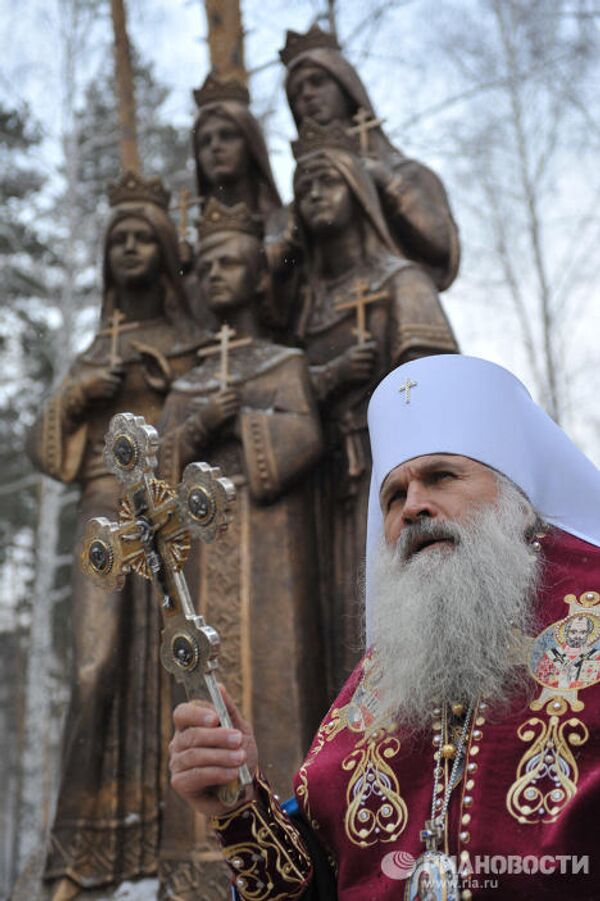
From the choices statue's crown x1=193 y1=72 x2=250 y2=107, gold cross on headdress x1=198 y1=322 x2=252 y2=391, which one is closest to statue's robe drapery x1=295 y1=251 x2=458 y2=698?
gold cross on headdress x1=198 y1=322 x2=252 y2=391

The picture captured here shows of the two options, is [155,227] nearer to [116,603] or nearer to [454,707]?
[116,603]

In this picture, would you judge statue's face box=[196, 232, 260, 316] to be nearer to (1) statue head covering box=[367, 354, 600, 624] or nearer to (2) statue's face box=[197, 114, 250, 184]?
(2) statue's face box=[197, 114, 250, 184]

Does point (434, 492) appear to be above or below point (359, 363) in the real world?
below

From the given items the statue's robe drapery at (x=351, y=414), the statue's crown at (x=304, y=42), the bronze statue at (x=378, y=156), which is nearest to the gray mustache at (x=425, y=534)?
the statue's robe drapery at (x=351, y=414)

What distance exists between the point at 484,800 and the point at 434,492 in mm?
751

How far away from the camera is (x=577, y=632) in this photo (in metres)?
2.61

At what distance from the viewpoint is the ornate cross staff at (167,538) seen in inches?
102

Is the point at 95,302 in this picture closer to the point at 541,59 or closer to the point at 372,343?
the point at 541,59

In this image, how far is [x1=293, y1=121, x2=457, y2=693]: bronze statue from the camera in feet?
18.5

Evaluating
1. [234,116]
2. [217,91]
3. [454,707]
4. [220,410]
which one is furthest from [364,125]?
[454,707]

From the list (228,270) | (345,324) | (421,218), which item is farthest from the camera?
(421,218)

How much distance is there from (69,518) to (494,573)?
17.3 m

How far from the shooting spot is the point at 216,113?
22.3 ft

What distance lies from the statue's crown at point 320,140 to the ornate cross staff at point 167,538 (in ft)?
12.1
